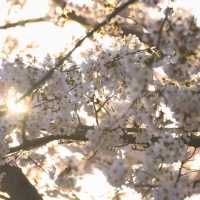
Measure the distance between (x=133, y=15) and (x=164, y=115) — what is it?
1.10m

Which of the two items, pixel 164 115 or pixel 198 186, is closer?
pixel 164 115

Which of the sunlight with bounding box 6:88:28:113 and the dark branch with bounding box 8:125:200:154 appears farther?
the dark branch with bounding box 8:125:200:154

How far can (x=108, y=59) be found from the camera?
507cm

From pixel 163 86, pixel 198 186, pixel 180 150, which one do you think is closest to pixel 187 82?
pixel 163 86

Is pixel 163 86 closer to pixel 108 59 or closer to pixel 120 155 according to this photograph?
pixel 108 59

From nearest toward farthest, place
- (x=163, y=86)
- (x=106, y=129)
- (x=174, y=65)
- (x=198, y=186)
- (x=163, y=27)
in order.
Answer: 1. (x=163, y=27)
2. (x=174, y=65)
3. (x=163, y=86)
4. (x=106, y=129)
5. (x=198, y=186)

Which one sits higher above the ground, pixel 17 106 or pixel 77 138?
pixel 17 106

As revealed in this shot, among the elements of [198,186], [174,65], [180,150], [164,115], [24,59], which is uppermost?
[24,59]

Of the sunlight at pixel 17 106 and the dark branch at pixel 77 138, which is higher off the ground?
the sunlight at pixel 17 106

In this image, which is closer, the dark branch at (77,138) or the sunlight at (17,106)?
the sunlight at (17,106)

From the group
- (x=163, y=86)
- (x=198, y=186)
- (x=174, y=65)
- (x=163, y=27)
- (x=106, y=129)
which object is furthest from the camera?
(x=198, y=186)

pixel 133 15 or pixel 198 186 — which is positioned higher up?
pixel 133 15

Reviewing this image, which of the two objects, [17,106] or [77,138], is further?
[77,138]

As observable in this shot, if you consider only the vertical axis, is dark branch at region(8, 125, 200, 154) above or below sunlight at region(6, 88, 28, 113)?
below
